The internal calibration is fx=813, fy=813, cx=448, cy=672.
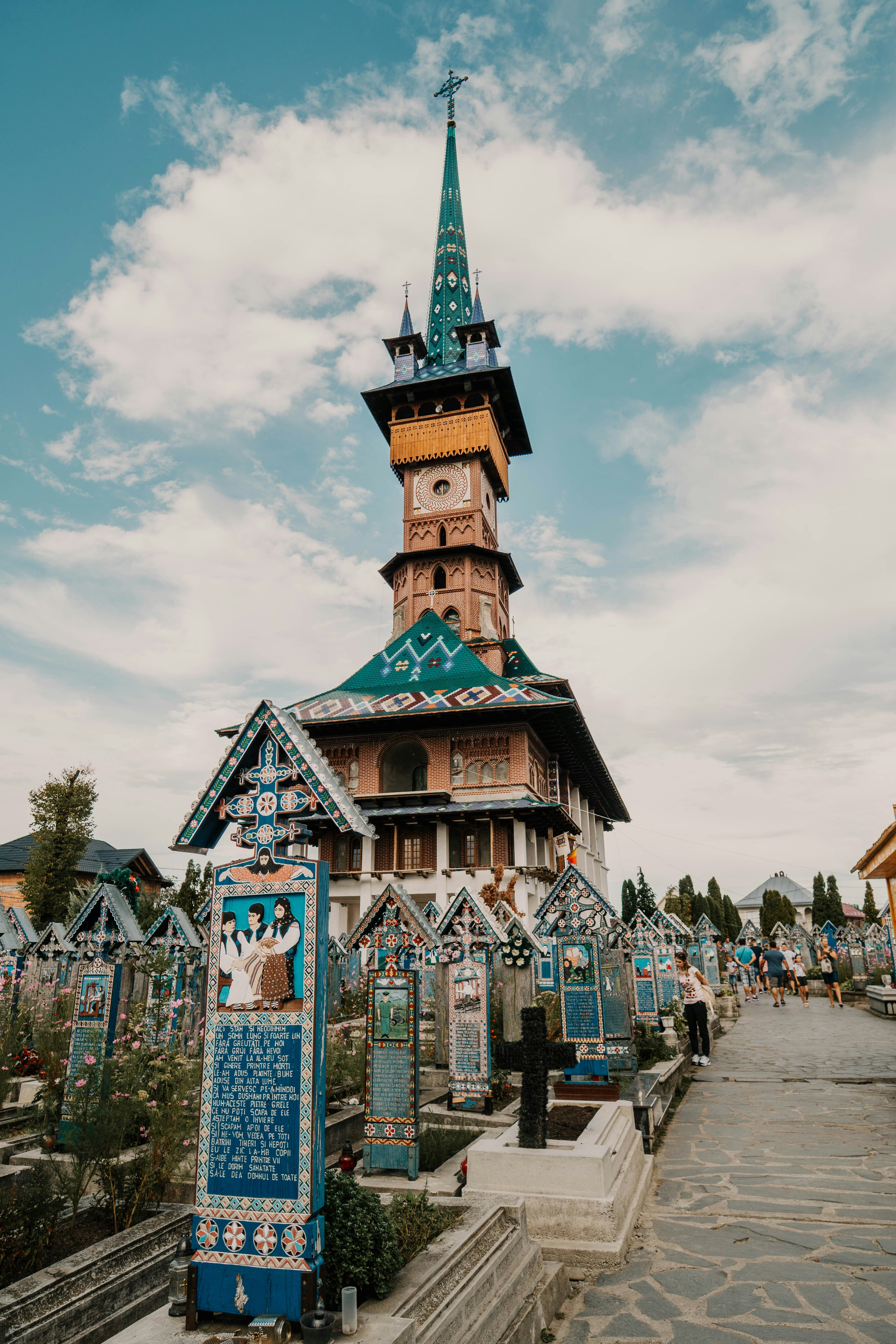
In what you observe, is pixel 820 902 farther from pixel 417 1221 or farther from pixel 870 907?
pixel 417 1221

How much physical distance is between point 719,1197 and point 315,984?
187 inches

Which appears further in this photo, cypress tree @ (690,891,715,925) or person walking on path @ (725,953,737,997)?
cypress tree @ (690,891,715,925)

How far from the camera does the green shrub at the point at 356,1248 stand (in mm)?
3717

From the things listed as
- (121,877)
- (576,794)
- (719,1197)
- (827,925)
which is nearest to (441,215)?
(576,794)

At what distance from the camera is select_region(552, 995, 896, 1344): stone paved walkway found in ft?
14.8

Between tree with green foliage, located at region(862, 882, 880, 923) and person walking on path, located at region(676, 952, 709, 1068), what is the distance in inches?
1569

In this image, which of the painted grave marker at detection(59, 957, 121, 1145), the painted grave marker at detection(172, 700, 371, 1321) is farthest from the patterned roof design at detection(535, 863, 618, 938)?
the painted grave marker at detection(172, 700, 371, 1321)

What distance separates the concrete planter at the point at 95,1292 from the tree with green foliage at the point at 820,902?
52.3 metres

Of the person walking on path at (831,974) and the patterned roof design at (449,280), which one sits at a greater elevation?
the patterned roof design at (449,280)

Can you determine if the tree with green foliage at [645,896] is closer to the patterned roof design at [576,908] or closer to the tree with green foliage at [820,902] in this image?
the tree with green foliage at [820,902]

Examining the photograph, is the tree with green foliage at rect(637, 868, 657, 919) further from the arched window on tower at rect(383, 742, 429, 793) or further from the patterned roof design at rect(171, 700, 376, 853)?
the patterned roof design at rect(171, 700, 376, 853)

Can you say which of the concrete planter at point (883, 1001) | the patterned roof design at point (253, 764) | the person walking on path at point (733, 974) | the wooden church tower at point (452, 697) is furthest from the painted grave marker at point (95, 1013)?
the person walking on path at point (733, 974)

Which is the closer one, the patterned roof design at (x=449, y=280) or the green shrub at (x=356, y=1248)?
the green shrub at (x=356, y=1248)

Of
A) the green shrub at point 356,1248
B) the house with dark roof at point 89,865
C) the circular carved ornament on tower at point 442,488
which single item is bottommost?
the green shrub at point 356,1248
